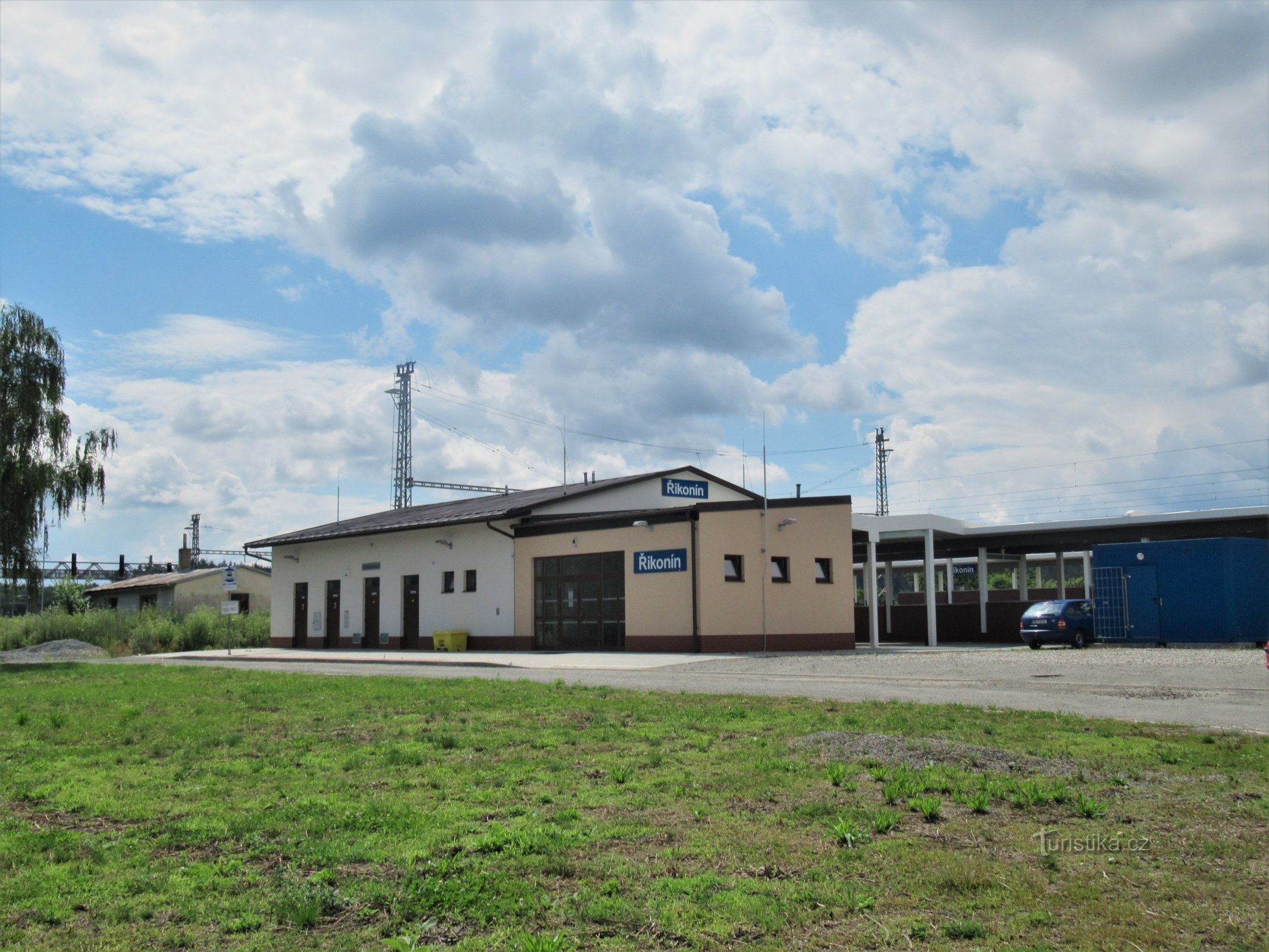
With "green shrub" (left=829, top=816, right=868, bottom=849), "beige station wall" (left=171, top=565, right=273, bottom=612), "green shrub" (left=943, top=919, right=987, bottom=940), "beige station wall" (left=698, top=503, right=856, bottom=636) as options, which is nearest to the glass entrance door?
"beige station wall" (left=698, top=503, right=856, bottom=636)

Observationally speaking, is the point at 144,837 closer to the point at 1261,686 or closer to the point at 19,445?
the point at 1261,686

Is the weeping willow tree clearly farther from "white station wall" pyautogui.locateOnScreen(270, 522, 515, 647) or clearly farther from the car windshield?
the car windshield

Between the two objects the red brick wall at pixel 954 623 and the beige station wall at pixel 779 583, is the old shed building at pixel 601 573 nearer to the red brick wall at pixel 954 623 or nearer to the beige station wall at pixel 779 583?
the beige station wall at pixel 779 583

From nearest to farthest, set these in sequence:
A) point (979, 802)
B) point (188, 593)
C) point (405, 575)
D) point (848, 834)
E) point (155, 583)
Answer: point (848, 834) → point (979, 802) → point (405, 575) → point (188, 593) → point (155, 583)

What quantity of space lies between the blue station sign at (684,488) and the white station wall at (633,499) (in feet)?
0.31

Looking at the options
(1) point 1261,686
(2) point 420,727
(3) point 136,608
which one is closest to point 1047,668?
(1) point 1261,686

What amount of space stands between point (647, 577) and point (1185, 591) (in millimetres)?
15793

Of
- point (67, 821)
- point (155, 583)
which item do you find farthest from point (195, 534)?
point (67, 821)

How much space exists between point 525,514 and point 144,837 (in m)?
26.1

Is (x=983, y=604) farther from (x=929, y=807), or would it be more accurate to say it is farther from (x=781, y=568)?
(x=929, y=807)

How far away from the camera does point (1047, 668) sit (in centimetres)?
2000

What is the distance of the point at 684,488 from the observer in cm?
3388

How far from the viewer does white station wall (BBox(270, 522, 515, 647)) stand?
32688 mm

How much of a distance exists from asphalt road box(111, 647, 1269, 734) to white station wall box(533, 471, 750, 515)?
695 cm
